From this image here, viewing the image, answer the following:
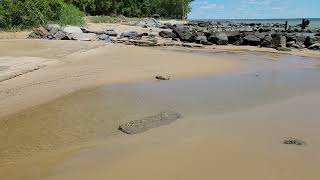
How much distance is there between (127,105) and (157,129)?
1621 millimetres

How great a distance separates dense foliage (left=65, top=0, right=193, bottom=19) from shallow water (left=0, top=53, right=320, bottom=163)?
195 feet

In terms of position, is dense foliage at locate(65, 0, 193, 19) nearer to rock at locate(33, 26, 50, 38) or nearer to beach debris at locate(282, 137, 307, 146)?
rock at locate(33, 26, 50, 38)

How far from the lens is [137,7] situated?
269 feet

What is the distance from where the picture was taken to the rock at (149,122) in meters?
6.23

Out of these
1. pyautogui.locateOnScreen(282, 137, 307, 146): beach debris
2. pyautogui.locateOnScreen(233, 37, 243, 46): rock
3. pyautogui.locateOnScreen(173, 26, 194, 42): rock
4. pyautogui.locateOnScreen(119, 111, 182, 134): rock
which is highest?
pyautogui.locateOnScreen(119, 111, 182, 134): rock

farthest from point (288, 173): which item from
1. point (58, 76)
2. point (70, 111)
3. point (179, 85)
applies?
point (58, 76)

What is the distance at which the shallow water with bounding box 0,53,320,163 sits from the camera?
19.2 feet

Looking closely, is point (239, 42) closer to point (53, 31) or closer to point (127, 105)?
point (53, 31)

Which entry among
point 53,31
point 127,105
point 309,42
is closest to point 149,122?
point 127,105

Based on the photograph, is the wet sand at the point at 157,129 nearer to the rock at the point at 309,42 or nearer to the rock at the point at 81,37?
the rock at the point at 81,37

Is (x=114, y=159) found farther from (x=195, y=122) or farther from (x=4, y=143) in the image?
(x=195, y=122)

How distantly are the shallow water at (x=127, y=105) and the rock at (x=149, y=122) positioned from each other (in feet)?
0.67

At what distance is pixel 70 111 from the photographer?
7.29 metres

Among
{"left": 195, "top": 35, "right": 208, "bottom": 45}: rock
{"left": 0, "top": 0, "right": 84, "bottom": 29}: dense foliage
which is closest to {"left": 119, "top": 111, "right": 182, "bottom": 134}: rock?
{"left": 195, "top": 35, "right": 208, "bottom": 45}: rock
